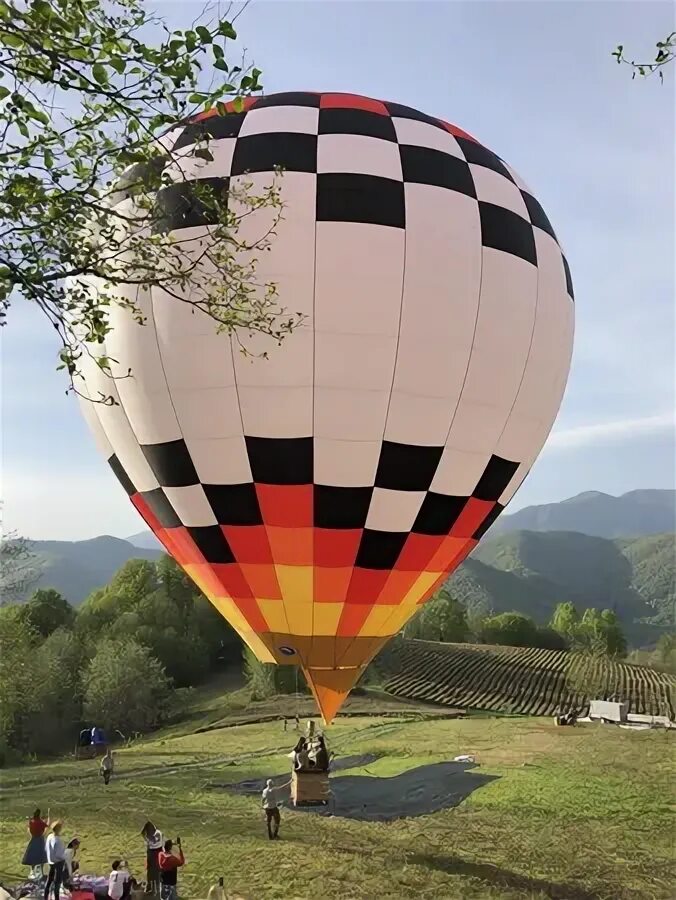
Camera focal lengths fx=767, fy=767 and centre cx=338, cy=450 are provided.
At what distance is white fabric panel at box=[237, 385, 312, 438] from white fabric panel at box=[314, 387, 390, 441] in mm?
127

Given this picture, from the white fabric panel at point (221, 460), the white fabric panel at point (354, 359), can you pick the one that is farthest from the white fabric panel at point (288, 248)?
the white fabric panel at point (221, 460)

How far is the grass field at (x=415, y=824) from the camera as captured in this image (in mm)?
8970

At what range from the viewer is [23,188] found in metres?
3.68

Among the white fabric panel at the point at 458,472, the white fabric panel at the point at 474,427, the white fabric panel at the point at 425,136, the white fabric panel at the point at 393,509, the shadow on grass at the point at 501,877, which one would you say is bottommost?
the shadow on grass at the point at 501,877

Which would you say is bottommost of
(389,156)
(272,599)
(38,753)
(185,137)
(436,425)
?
(38,753)

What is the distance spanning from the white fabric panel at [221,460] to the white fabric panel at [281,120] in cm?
344

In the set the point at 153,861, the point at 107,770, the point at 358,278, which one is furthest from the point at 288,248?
the point at 107,770

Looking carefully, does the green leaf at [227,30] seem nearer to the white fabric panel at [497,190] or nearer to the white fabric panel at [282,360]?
the white fabric panel at [282,360]

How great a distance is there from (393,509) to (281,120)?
4.57 m

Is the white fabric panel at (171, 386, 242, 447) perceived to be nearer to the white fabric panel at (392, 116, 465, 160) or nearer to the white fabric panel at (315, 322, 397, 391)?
the white fabric panel at (315, 322, 397, 391)

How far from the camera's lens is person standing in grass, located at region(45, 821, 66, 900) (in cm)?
754

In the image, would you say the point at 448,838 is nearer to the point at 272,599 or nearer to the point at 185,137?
the point at 272,599

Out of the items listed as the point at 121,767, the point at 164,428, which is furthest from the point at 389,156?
the point at 121,767

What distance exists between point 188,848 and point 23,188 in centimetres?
919
